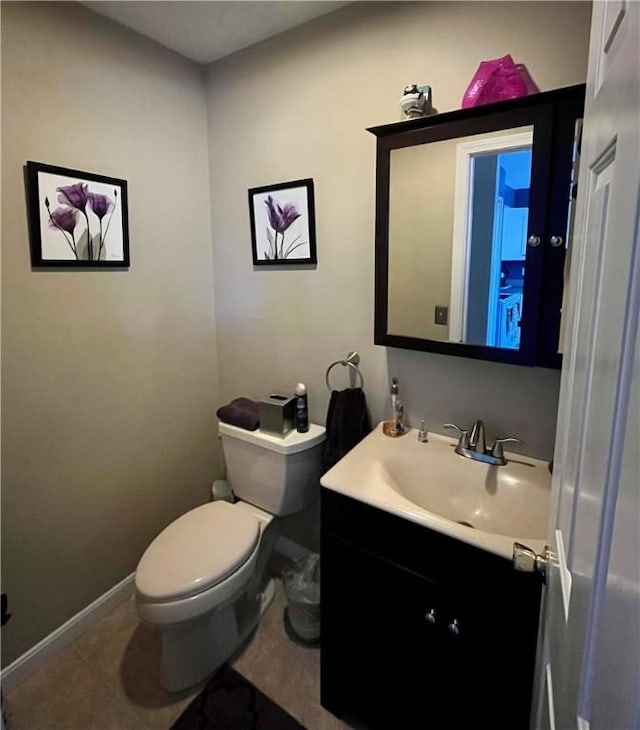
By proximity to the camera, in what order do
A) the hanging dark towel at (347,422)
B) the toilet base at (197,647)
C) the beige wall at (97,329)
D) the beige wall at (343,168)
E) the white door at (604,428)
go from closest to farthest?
the white door at (604,428)
the beige wall at (343,168)
the beige wall at (97,329)
the toilet base at (197,647)
the hanging dark towel at (347,422)

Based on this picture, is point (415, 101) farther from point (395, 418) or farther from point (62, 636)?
point (62, 636)

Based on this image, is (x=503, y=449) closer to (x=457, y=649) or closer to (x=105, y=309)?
(x=457, y=649)

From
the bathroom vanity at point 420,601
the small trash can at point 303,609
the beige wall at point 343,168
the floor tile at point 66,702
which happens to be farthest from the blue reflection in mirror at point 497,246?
the floor tile at point 66,702

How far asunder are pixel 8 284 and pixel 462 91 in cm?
156

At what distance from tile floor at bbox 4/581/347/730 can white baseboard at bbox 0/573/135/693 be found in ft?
0.08

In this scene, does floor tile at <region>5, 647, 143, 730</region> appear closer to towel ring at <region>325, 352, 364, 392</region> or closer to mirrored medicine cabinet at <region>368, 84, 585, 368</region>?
towel ring at <region>325, 352, 364, 392</region>

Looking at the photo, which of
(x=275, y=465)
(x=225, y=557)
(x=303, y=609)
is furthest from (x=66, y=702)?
(x=275, y=465)

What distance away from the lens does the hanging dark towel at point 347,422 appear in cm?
162

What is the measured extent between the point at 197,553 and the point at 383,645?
2.23 ft

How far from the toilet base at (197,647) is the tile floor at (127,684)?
0.14 feet

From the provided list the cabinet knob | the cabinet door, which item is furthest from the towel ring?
the cabinet knob

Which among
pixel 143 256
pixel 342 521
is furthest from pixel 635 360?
pixel 143 256

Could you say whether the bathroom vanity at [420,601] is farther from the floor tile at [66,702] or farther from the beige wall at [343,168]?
the floor tile at [66,702]

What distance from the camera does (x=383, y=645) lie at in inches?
48.1
